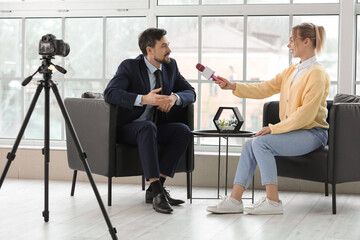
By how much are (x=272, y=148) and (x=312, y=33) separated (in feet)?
2.53

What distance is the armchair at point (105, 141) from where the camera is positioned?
13.3 feet

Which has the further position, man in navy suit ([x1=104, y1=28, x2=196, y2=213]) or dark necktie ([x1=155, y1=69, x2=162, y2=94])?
dark necktie ([x1=155, y1=69, x2=162, y2=94])

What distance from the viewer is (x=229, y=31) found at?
505cm

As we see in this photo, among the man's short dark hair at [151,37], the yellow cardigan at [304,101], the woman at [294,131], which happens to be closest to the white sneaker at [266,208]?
the woman at [294,131]

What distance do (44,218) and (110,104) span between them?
88cm

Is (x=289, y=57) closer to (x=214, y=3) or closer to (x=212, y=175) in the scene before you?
(x=214, y=3)

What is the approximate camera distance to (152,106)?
4.27 metres

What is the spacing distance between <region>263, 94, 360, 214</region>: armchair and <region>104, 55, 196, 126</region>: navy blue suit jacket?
941mm

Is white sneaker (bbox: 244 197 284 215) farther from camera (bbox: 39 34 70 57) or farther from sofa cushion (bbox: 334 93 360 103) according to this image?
camera (bbox: 39 34 70 57)

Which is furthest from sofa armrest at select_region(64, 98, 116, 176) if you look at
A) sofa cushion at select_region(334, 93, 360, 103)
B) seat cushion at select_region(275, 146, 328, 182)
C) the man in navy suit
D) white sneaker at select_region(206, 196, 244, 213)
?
sofa cushion at select_region(334, 93, 360, 103)

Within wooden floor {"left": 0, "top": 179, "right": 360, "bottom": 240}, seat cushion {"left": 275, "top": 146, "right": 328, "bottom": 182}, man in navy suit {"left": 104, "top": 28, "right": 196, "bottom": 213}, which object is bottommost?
wooden floor {"left": 0, "top": 179, "right": 360, "bottom": 240}

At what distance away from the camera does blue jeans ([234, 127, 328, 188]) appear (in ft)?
12.6

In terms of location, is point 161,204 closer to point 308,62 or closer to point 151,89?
point 151,89

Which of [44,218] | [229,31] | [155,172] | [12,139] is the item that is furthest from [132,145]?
[12,139]
